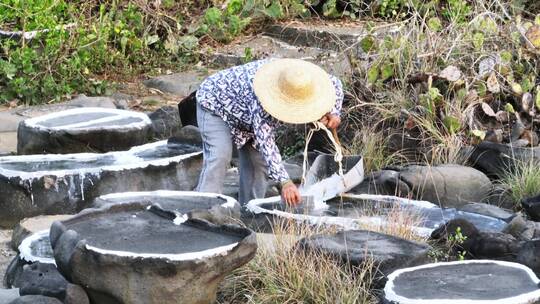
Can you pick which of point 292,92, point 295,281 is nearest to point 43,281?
point 295,281

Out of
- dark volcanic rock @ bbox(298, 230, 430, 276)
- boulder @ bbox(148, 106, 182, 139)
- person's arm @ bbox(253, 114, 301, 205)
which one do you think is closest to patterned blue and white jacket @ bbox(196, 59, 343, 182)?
person's arm @ bbox(253, 114, 301, 205)

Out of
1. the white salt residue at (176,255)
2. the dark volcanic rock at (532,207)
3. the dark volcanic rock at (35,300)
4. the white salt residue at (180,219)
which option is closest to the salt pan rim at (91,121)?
the white salt residue at (180,219)

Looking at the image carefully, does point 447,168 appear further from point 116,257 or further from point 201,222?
point 116,257

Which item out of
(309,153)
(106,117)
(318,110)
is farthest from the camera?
(106,117)

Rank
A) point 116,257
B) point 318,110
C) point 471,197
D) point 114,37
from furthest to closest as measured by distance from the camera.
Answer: point 114,37 → point 471,197 → point 318,110 → point 116,257

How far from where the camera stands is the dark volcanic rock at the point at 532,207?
7.09 meters

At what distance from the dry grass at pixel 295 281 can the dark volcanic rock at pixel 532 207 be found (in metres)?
1.91

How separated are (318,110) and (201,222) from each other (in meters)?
1.21

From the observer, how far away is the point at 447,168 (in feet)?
25.6

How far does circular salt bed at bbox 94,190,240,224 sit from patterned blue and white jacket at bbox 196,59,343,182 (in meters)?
0.37

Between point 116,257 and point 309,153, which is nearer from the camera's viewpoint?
point 116,257

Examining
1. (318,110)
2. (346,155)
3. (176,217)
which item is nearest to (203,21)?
(346,155)

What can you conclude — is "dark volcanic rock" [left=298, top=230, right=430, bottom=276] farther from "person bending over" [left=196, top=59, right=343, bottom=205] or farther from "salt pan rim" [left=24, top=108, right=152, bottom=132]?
"salt pan rim" [left=24, top=108, right=152, bottom=132]

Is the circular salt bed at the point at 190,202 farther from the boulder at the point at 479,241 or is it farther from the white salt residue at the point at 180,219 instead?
the boulder at the point at 479,241
